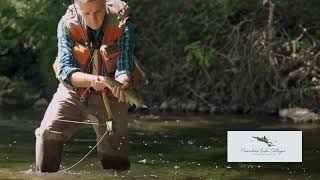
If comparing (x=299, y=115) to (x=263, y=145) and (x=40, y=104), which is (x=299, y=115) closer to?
(x=40, y=104)

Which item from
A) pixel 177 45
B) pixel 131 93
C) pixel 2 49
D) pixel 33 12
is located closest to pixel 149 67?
pixel 177 45

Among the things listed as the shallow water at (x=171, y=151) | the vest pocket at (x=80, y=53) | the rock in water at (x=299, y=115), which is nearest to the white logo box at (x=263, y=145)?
the shallow water at (x=171, y=151)

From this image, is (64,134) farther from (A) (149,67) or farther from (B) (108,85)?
(A) (149,67)

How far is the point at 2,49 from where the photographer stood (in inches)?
668

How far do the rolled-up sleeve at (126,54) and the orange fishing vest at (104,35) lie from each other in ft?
0.13

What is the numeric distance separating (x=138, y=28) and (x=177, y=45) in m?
1.05

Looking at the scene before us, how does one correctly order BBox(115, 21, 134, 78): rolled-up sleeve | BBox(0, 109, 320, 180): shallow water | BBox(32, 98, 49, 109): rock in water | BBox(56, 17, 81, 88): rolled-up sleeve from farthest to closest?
BBox(32, 98, 49, 109): rock in water → BBox(0, 109, 320, 180): shallow water → BBox(115, 21, 134, 78): rolled-up sleeve → BBox(56, 17, 81, 88): rolled-up sleeve

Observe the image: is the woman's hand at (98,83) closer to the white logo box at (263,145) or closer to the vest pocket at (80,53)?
the vest pocket at (80,53)

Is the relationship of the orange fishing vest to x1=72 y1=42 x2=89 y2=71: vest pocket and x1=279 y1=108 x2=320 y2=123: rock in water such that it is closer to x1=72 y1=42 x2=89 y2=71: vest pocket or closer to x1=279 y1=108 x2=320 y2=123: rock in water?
x1=72 y1=42 x2=89 y2=71: vest pocket

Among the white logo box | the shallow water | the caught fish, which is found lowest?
the shallow water

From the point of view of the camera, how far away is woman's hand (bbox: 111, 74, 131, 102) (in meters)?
5.02

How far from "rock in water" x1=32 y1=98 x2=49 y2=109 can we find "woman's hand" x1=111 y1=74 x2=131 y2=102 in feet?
32.7

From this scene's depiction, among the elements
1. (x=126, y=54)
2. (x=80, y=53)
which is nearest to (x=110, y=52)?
(x=126, y=54)

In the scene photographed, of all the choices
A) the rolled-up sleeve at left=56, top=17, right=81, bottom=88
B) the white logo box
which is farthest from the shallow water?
the rolled-up sleeve at left=56, top=17, right=81, bottom=88
